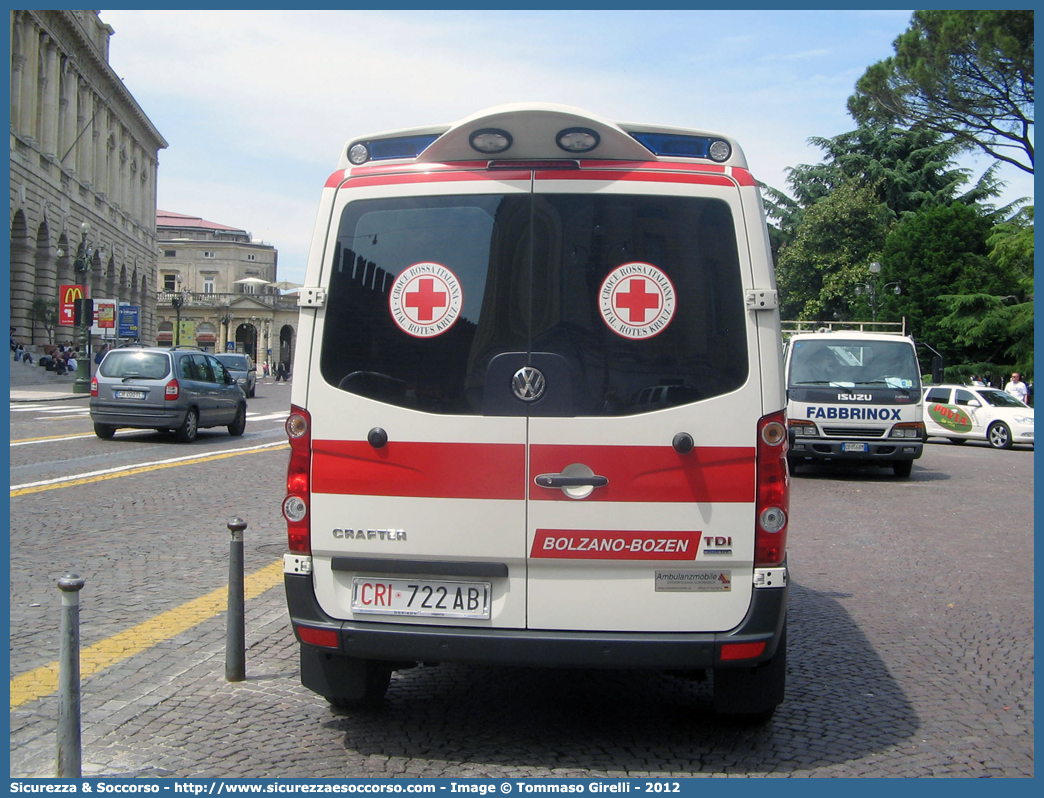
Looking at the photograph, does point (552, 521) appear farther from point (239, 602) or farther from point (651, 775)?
point (239, 602)

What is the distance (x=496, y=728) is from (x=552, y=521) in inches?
39.0

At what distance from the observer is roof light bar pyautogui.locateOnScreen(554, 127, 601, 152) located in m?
3.93

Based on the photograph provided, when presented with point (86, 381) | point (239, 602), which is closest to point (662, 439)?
point (239, 602)

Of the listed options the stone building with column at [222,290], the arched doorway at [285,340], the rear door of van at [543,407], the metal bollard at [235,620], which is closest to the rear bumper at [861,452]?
→ the metal bollard at [235,620]

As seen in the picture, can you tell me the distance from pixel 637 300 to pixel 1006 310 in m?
40.1

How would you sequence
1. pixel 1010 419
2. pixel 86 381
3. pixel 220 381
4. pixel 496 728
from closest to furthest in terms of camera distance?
pixel 496 728, pixel 220 381, pixel 1010 419, pixel 86 381

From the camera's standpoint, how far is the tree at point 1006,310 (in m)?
36.1

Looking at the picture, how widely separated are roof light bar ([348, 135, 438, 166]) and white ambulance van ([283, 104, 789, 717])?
0.08 m

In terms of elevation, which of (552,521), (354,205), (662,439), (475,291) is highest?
(354,205)

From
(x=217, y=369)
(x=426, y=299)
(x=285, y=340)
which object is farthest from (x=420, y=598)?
(x=285, y=340)

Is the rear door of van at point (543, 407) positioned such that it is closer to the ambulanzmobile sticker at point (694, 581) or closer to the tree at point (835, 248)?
the ambulanzmobile sticker at point (694, 581)

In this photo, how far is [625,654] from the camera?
12.5 ft

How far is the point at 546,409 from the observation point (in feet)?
12.7
